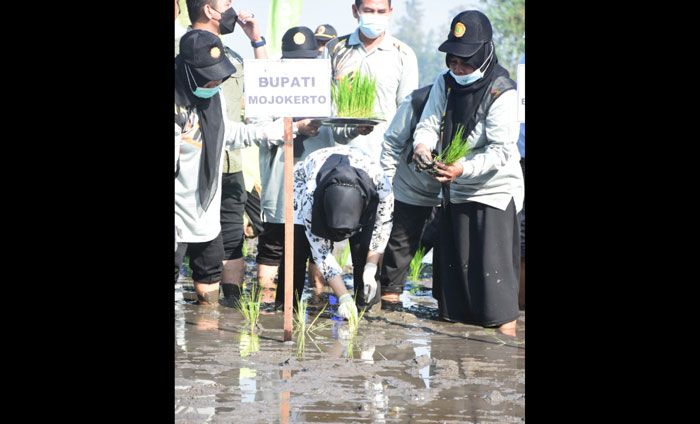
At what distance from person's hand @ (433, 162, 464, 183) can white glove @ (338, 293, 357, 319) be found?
1142 millimetres

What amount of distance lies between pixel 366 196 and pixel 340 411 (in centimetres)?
283

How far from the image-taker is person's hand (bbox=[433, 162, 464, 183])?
28.8 feet

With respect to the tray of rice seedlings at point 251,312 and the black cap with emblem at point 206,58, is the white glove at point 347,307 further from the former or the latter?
the black cap with emblem at point 206,58

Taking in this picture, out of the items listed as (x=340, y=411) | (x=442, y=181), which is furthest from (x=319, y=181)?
(x=340, y=411)

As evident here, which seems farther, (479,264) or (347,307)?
(479,264)

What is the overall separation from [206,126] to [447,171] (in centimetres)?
202

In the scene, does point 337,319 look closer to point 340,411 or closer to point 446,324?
point 446,324

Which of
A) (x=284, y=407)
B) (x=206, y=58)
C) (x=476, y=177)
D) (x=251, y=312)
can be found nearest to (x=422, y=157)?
(x=476, y=177)

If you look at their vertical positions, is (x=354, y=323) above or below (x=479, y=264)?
below

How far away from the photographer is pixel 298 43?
377 inches

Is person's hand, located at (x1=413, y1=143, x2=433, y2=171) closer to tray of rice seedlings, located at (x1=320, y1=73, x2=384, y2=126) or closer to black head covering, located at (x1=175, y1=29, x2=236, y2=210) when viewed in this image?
tray of rice seedlings, located at (x1=320, y1=73, x2=384, y2=126)

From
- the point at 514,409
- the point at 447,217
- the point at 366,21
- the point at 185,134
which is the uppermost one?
the point at 366,21

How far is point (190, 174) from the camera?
371 inches

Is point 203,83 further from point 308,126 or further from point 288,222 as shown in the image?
point 288,222
